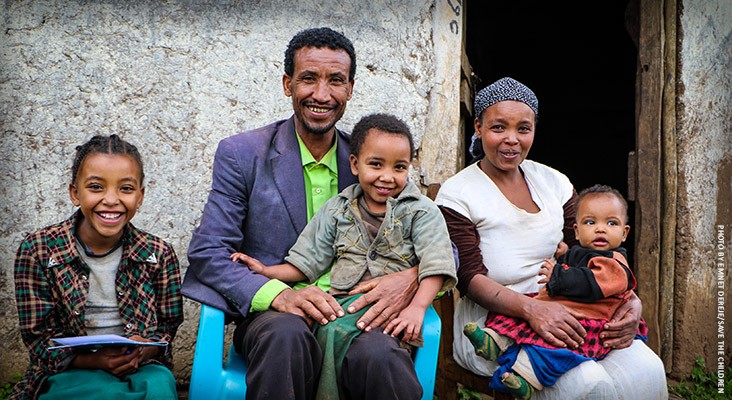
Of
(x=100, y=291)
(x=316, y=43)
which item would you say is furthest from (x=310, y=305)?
(x=316, y=43)

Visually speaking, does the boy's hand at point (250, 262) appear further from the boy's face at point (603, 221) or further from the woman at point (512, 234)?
the boy's face at point (603, 221)

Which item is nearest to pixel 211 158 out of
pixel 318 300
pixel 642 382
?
pixel 318 300

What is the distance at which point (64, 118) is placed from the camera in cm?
309

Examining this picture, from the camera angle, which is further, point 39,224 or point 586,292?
point 39,224

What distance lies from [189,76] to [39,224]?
3.55ft

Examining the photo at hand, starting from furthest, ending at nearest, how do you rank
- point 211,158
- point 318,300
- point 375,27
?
point 375,27 → point 211,158 → point 318,300

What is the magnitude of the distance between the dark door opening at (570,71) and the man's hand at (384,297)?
13.8 ft

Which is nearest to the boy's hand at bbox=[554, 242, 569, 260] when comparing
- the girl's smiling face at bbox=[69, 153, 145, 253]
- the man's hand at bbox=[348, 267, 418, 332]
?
the man's hand at bbox=[348, 267, 418, 332]

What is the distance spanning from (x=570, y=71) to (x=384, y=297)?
5845 mm

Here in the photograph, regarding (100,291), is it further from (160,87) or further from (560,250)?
(560,250)

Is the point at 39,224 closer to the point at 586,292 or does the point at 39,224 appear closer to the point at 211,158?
the point at 211,158

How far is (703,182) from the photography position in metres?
3.80

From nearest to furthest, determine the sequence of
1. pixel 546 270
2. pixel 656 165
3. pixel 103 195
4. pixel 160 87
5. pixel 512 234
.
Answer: pixel 103 195
pixel 546 270
pixel 512 234
pixel 160 87
pixel 656 165

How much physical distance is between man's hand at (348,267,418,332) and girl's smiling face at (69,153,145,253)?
941 mm
